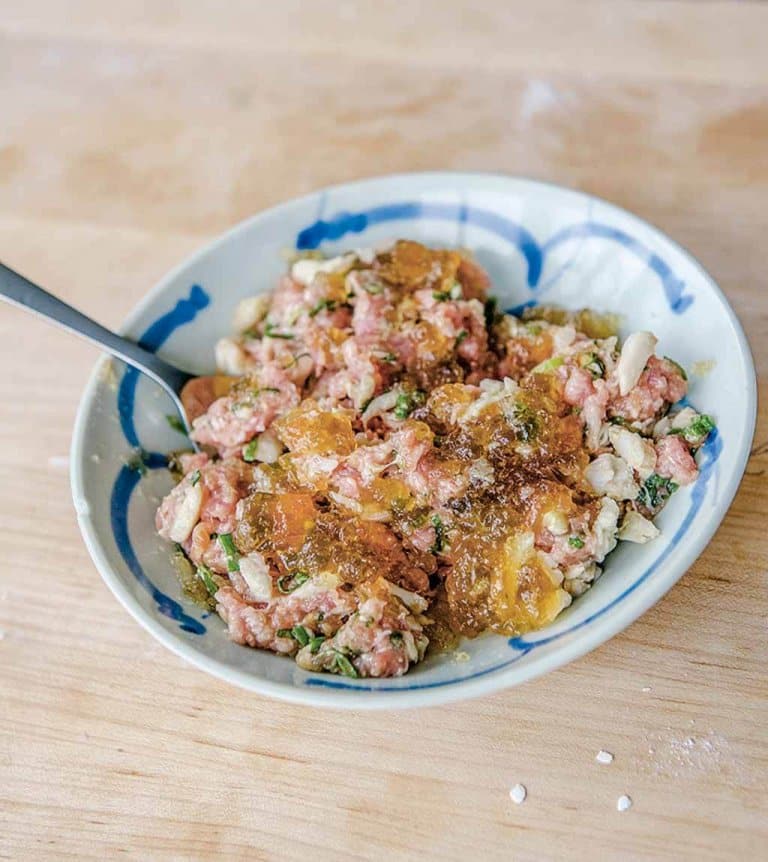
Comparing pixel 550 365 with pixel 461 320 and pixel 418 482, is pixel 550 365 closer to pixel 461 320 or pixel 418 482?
pixel 461 320

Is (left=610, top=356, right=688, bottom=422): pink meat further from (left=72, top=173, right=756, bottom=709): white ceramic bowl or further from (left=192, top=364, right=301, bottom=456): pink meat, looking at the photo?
(left=192, top=364, right=301, bottom=456): pink meat

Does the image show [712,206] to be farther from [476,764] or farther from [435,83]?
[476,764]

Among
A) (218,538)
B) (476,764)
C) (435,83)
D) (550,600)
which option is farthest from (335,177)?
(476,764)

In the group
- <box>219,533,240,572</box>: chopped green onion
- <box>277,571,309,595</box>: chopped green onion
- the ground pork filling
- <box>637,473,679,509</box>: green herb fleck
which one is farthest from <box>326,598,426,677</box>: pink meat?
<box>637,473,679,509</box>: green herb fleck

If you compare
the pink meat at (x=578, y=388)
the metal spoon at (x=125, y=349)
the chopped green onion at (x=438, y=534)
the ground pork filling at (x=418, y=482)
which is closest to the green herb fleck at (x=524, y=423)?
the ground pork filling at (x=418, y=482)

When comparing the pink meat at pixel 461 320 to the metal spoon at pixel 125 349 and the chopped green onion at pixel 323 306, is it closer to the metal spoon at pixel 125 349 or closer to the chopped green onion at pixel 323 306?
the chopped green onion at pixel 323 306

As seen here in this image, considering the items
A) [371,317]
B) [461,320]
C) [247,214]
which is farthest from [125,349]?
[247,214]
